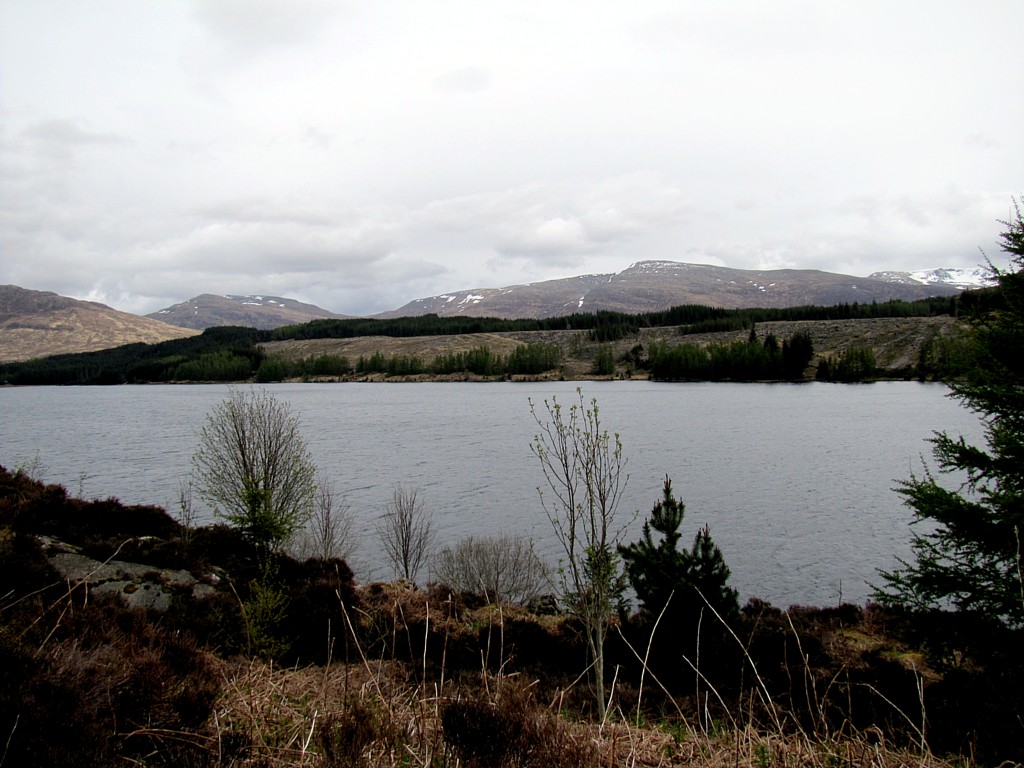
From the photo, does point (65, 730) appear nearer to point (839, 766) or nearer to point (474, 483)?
point (839, 766)

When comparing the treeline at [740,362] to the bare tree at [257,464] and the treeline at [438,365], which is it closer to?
the treeline at [438,365]

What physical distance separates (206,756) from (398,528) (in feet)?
80.0

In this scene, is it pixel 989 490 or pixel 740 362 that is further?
pixel 740 362

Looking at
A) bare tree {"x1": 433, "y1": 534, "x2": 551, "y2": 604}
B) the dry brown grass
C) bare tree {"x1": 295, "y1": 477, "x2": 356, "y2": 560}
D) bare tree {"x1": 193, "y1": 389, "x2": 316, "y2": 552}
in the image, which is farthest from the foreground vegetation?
bare tree {"x1": 295, "y1": 477, "x2": 356, "y2": 560}

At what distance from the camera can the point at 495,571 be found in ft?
78.7

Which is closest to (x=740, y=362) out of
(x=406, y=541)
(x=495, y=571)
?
(x=406, y=541)

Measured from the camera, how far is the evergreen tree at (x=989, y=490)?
12430 mm

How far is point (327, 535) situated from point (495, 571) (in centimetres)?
769

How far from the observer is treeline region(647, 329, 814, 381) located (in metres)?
144

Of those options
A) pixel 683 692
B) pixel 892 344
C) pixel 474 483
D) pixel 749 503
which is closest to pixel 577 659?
pixel 683 692

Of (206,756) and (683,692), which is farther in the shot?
(683,692)

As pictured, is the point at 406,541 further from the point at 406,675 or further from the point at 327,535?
the point at 406,675

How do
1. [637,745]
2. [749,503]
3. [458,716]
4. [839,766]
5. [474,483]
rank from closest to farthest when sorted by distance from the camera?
1. [458,716]
2. [839,766]
3. [637,745]
4. [749,503]
5. [474,483]

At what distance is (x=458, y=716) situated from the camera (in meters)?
3.27
